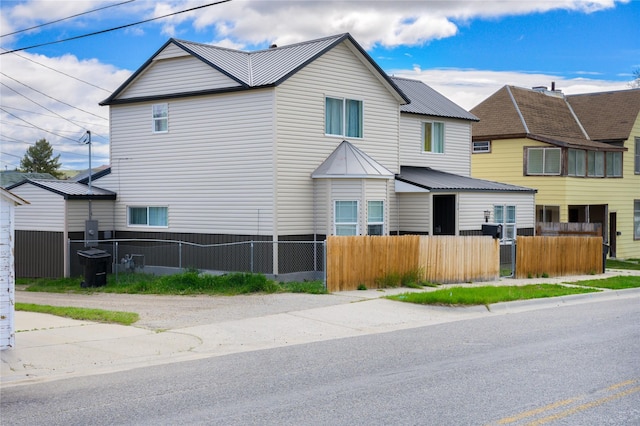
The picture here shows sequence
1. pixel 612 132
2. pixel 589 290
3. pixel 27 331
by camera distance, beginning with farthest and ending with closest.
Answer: pixel 612 132
pixel 589 290
pixel 27 331

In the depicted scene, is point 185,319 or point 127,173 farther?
point 127,173

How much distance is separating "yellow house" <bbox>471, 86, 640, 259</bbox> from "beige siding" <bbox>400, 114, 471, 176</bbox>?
584cm

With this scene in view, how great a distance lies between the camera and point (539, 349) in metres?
12.0

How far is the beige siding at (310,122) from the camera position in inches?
906

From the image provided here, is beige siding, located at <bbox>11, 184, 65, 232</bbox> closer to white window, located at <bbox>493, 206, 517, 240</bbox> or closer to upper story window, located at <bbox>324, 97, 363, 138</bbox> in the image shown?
upper story window, located at <bbox>324, 97, 363, 138</bbox>

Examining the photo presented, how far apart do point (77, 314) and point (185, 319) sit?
2254 mm

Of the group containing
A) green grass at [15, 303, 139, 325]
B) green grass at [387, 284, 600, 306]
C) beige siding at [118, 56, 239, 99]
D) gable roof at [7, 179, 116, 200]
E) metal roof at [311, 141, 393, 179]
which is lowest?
green grass at [15, 303, 139, 325]

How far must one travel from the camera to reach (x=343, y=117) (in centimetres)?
2497

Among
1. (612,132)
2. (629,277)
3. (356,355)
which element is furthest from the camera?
(612,132)

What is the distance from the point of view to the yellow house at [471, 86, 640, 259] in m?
36.1

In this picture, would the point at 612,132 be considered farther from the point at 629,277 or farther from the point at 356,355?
the point at 356,355

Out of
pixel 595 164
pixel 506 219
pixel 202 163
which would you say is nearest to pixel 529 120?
pixel 595 164

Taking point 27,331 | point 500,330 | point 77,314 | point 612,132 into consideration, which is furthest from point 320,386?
point 612,132

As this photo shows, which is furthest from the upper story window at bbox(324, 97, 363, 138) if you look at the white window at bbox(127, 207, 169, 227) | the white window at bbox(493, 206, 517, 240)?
the white window at bbox(493, 206, 517, 240)
